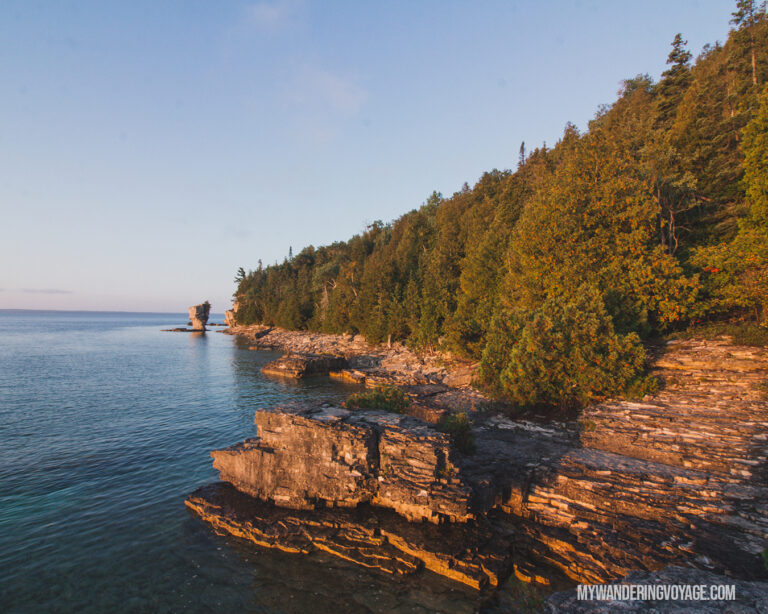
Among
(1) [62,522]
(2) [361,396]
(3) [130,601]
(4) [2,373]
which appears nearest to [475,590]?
(3) [130,601]

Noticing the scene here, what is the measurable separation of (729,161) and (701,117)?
26.0 ft

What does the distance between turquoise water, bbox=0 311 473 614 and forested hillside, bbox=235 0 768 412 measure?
16.4m

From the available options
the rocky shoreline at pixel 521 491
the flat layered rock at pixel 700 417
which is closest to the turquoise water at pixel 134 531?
the rocky shoreline at pixel 521 491

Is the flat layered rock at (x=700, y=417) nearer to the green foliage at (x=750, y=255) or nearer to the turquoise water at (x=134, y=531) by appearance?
the green foliage at (x=750, y=255)

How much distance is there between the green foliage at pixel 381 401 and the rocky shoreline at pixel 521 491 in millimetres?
2662

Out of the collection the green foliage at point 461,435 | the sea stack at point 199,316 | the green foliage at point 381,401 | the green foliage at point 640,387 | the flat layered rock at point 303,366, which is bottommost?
the flat layered rock at point 303,366

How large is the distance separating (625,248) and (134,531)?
35.3 m

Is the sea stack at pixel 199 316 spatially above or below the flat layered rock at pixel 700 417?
above

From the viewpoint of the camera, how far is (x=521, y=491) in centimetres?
1352

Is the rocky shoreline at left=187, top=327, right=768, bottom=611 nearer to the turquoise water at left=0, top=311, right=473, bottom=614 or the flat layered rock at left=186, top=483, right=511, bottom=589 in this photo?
the flat layered rock at left=186, top=483, right=511, bottom=589

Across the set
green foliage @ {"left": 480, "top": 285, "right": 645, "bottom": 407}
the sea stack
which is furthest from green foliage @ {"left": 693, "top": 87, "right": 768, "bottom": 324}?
the sea stack

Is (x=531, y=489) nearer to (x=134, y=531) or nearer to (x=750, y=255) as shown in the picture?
(x=134, y=531)

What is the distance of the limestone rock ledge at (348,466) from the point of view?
12758 millimetres

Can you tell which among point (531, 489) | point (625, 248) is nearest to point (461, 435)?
point (531, 489)
